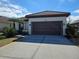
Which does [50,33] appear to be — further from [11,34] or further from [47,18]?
[11,34]

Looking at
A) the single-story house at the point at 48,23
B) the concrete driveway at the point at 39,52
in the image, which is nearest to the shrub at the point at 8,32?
the single-story house at the point at 48,23

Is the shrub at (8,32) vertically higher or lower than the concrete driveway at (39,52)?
higher

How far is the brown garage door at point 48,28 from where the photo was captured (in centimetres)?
1933

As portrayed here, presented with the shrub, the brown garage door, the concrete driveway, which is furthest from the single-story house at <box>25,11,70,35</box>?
the concrete driveway

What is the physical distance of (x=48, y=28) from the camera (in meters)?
19.7

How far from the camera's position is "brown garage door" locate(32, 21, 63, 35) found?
19.3m

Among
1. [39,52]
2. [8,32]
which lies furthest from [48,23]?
[39,52]

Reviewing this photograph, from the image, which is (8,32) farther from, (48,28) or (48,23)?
(48,23)

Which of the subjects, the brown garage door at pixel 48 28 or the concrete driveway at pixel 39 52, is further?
the brown garage door at pixel 48 28

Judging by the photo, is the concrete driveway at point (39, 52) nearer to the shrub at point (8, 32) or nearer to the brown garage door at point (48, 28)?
the shrub at point (8, 32)

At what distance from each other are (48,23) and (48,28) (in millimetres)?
805

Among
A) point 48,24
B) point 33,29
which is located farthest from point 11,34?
point 48,24

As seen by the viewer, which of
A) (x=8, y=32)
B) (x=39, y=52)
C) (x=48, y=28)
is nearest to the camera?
(x=39, y=52)

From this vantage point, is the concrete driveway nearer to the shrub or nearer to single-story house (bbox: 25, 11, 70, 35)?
the shrub
